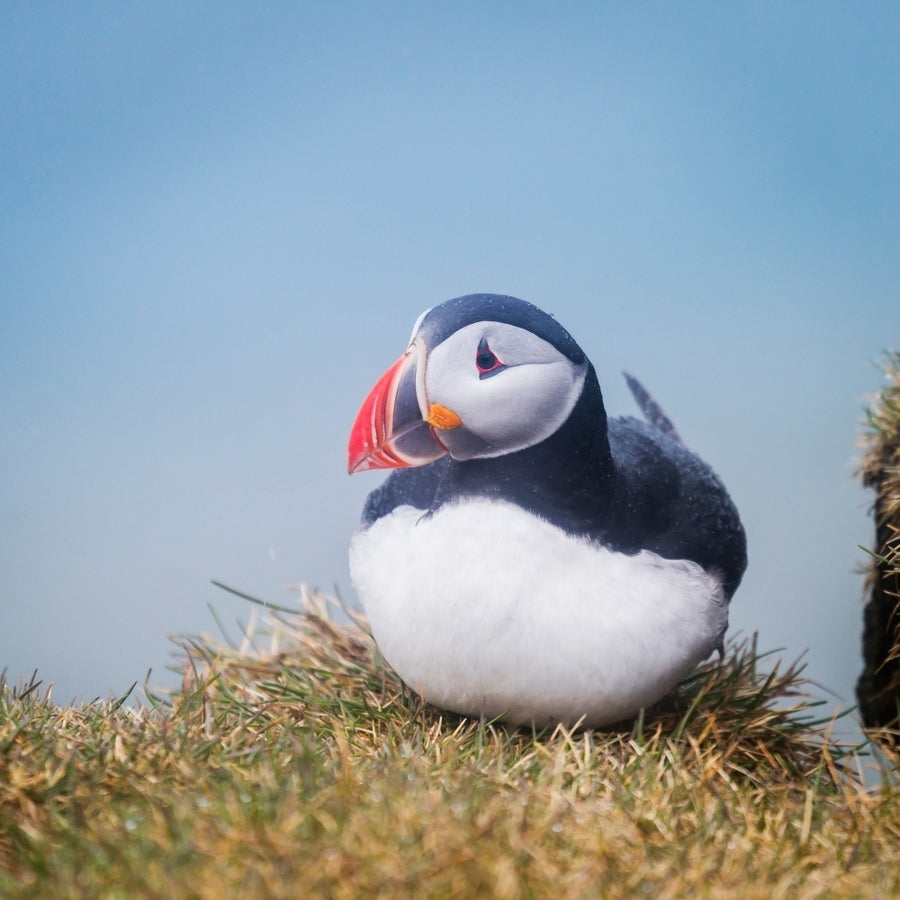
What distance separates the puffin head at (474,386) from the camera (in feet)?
5.09

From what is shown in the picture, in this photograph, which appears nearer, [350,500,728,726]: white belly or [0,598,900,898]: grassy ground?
[0,598,900,898]: grassy ground

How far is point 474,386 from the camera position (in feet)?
5.09

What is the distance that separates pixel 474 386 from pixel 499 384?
4cm

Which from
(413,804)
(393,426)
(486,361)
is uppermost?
(486,361)

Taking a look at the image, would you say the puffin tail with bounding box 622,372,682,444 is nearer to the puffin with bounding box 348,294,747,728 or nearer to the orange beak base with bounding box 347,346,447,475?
the puffin with bounding box 348,294,747,728

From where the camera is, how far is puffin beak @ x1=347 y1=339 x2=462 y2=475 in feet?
5.10

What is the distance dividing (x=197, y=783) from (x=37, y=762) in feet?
0.82

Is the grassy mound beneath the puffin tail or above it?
beneath

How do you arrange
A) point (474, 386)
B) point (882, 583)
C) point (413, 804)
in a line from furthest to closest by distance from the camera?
point (882, 583) → point (474, 386) → point (413, 804)

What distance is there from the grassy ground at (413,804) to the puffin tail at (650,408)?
2.16ft

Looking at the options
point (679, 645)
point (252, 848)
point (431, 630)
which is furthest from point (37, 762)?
point (679, 645)

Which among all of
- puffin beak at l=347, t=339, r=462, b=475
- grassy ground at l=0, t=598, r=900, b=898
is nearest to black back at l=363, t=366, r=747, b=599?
puffin beak at l=347, t=339, r=462, b=475

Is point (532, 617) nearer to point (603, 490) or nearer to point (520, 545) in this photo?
point (520, 545)

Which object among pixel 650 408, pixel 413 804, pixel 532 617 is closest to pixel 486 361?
pixel 532 617
